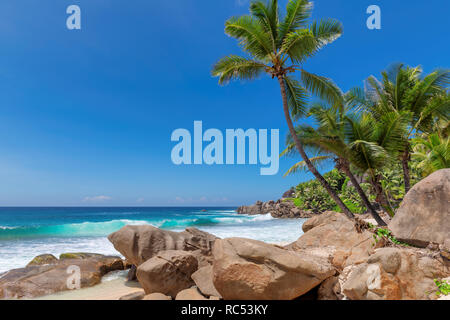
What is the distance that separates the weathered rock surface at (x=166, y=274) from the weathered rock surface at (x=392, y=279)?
336cm

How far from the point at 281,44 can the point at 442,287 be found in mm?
8683

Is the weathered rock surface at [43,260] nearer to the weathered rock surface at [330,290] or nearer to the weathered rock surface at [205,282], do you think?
the weathered rock surface at [205,282]

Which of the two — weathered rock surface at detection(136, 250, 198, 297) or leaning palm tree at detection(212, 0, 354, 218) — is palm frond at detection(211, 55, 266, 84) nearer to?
leaning palm tree at detection(212, 0, 354, 218)

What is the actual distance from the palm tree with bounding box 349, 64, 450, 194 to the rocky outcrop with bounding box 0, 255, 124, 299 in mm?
12021

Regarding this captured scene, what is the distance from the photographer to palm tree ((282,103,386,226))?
9.22 m

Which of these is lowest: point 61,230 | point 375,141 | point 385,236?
point 61,230

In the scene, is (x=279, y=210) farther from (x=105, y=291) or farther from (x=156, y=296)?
(x=156, y=296)

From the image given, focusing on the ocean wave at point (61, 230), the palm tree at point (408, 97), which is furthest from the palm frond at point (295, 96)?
the ocean wave at point (61, 230)

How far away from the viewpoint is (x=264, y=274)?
13.5 ft

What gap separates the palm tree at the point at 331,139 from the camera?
30.2 feet

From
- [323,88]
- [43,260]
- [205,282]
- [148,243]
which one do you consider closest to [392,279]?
[205,282]

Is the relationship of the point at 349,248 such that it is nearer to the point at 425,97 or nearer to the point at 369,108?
the point at 369,108
